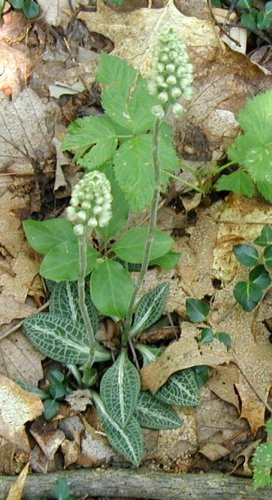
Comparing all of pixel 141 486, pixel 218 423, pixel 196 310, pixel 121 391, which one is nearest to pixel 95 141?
pixel 196 310

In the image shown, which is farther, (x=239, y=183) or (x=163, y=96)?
(x=239, y=183)

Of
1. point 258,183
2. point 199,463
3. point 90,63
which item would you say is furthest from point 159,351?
point 90,63

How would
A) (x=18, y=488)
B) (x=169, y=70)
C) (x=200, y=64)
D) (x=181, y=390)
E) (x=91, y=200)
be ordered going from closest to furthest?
(x=169, y=70)
(x=91, y=200)
(x=18, y=488)
(x=181, y=390)
(x=200, y=64)

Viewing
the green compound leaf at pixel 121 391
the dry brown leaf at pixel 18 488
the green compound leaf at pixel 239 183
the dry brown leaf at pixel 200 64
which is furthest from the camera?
the dry brown leaf at pixel 200 64

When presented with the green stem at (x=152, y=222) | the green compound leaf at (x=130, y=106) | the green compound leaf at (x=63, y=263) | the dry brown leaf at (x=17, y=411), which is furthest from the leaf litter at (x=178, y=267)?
the green compound leaf at (x=130, y=106)

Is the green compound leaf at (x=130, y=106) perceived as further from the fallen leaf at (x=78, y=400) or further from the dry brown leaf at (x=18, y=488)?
the dry brown leaf at (x=18, y=488)

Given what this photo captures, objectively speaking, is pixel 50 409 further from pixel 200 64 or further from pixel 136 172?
pixel 200 64
